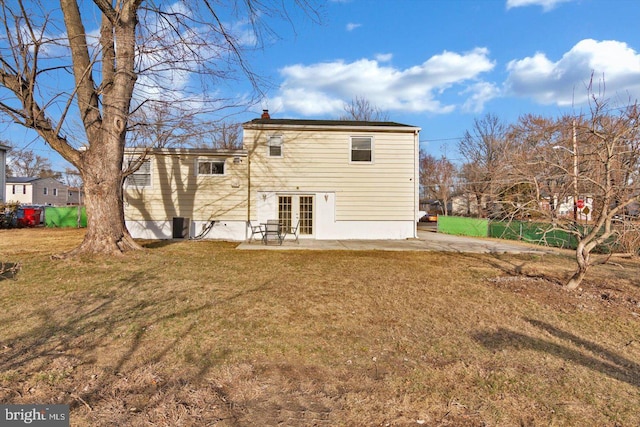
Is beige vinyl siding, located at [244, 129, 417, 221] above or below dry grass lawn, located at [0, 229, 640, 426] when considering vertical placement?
above

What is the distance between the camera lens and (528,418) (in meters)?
2.39

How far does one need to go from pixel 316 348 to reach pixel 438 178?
36465mm

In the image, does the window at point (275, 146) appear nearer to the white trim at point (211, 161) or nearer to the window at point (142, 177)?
the white trim at point (211, 161)

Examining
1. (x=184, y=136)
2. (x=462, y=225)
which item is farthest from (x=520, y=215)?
(x=462, y=225)

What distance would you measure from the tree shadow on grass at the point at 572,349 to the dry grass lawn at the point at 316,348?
0.02 metres

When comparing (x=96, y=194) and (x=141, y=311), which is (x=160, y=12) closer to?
(x=96, y=194)

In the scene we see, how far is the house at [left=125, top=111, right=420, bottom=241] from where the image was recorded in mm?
13586

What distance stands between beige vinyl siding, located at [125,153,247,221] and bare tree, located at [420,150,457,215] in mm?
25328

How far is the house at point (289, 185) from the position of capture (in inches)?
535

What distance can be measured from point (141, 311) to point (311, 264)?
3.99 metres

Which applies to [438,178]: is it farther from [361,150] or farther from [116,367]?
[116,367]

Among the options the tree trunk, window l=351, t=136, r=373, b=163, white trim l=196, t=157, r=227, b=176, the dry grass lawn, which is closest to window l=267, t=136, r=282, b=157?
white trim l=196, t=157, r=227, b=176

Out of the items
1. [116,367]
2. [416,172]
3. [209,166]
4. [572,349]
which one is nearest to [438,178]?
[416,172]

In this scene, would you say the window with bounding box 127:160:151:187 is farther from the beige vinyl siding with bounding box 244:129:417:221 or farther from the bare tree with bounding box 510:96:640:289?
the bare tree with bounding box 510:96:640:289
